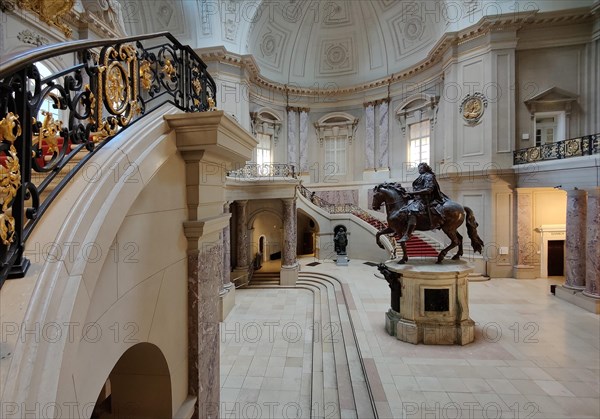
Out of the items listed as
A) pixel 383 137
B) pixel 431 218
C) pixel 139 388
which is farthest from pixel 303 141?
pixel 139 388

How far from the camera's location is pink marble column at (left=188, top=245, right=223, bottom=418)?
9.07 feet

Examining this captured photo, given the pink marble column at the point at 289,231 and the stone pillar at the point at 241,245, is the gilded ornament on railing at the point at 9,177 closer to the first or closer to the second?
the pink marble column at the point at 289,231

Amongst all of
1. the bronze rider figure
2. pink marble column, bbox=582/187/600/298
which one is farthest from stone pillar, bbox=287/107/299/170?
pink marble column, bbox=582/187/600/298

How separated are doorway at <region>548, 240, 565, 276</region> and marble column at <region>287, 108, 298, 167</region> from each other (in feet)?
46.3

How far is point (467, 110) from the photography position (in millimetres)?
13961

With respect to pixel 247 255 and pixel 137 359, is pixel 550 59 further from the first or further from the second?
pixel 137 359

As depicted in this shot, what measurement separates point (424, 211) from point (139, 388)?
7.28 meters

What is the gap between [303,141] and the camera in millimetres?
20375

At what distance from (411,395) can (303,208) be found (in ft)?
39.8

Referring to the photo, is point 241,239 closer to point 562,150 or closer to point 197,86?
point 197,86

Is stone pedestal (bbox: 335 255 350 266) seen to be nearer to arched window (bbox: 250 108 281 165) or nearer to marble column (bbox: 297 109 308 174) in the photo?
marble column (bbox: 297 109 308 174)

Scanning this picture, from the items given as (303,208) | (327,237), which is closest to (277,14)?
(303,208)

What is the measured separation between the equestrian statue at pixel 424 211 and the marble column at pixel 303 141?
12440 mm

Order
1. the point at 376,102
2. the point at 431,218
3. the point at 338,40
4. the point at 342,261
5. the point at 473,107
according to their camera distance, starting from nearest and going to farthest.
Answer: the point at 431,218 → the point at 473,107 → the point at 342,261 → the point at 376,102 → the point at 338,40
